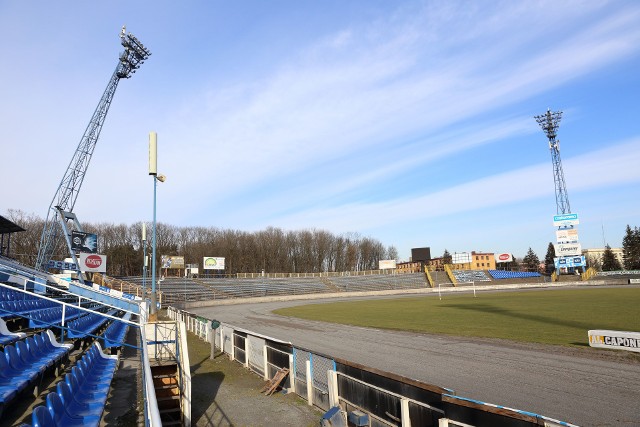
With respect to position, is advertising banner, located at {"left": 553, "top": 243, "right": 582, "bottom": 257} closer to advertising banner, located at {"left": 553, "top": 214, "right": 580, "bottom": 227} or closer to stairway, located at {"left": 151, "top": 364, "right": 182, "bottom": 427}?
advertising banner, located at {"left": 553, "top": 214, "right": 580, "bottom": 227}

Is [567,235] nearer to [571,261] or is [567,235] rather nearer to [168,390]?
[571,261]

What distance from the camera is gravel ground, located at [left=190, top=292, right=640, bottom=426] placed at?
337 inches

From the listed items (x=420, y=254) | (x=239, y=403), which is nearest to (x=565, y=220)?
(x=420, y=254)

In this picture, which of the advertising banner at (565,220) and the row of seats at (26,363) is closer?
the row of seats at (26,363)

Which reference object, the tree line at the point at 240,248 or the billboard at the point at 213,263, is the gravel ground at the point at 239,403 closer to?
the billboard at the point at 213,263

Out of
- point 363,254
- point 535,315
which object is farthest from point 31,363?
point 363,254

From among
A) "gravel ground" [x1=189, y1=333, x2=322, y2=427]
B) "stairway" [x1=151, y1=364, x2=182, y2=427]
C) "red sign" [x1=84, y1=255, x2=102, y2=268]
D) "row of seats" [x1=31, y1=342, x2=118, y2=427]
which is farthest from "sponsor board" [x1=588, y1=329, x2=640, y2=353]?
"red sign" [x1=84, y1=255, x2=102, y2=268]

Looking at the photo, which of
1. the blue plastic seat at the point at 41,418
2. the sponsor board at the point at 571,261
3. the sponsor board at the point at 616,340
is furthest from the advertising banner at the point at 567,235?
the blue plastic seat at the point at 41,418

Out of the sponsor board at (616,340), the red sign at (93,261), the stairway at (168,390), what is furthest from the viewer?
the red sign at (93,261)

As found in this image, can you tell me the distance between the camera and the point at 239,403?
9.88 m

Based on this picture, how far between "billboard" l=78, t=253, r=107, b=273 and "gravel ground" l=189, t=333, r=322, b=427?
25.0m

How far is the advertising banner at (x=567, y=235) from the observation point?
7519 centimetres

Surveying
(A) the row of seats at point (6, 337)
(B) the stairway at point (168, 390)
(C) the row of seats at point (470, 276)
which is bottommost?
(C) the row of seats at point (470, 276)

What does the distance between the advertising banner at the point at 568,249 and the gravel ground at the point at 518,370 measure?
229 ft
